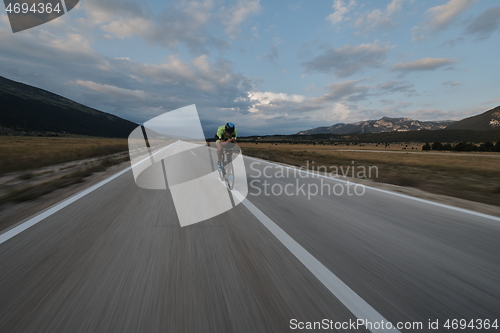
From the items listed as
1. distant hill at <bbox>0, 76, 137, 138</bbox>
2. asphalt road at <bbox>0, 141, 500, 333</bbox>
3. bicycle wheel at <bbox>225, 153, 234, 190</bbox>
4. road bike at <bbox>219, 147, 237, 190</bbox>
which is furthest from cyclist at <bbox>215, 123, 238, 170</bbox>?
distant hill at <bbox>0, 76, 137, 138</bbox>

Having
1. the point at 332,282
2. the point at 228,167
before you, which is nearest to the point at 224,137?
the point at 228,167

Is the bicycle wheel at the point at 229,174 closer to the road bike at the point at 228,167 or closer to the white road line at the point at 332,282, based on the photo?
the road bike at the point at 228,167

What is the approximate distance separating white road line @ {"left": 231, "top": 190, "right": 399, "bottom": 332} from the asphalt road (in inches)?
1.8

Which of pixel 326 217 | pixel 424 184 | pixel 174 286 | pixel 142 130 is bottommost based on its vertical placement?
pixel 424 184

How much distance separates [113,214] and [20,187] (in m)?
5.81

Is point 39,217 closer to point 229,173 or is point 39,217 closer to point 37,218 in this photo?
point 37,218

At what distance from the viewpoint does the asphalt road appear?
2.02 metres

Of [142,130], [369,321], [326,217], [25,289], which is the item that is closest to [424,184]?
[326,217]

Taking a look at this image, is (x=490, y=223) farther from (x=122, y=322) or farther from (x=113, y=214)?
(x=113, y=214)

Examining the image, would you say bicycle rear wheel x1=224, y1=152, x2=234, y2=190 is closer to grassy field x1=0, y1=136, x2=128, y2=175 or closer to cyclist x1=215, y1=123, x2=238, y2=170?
cyclist x1=215, y1=123, x2=238, y2=170

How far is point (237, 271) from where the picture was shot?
8.94ft

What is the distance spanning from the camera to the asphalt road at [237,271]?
79.4 inches

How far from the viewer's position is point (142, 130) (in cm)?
1417

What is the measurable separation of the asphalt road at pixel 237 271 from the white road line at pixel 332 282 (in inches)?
1.8
